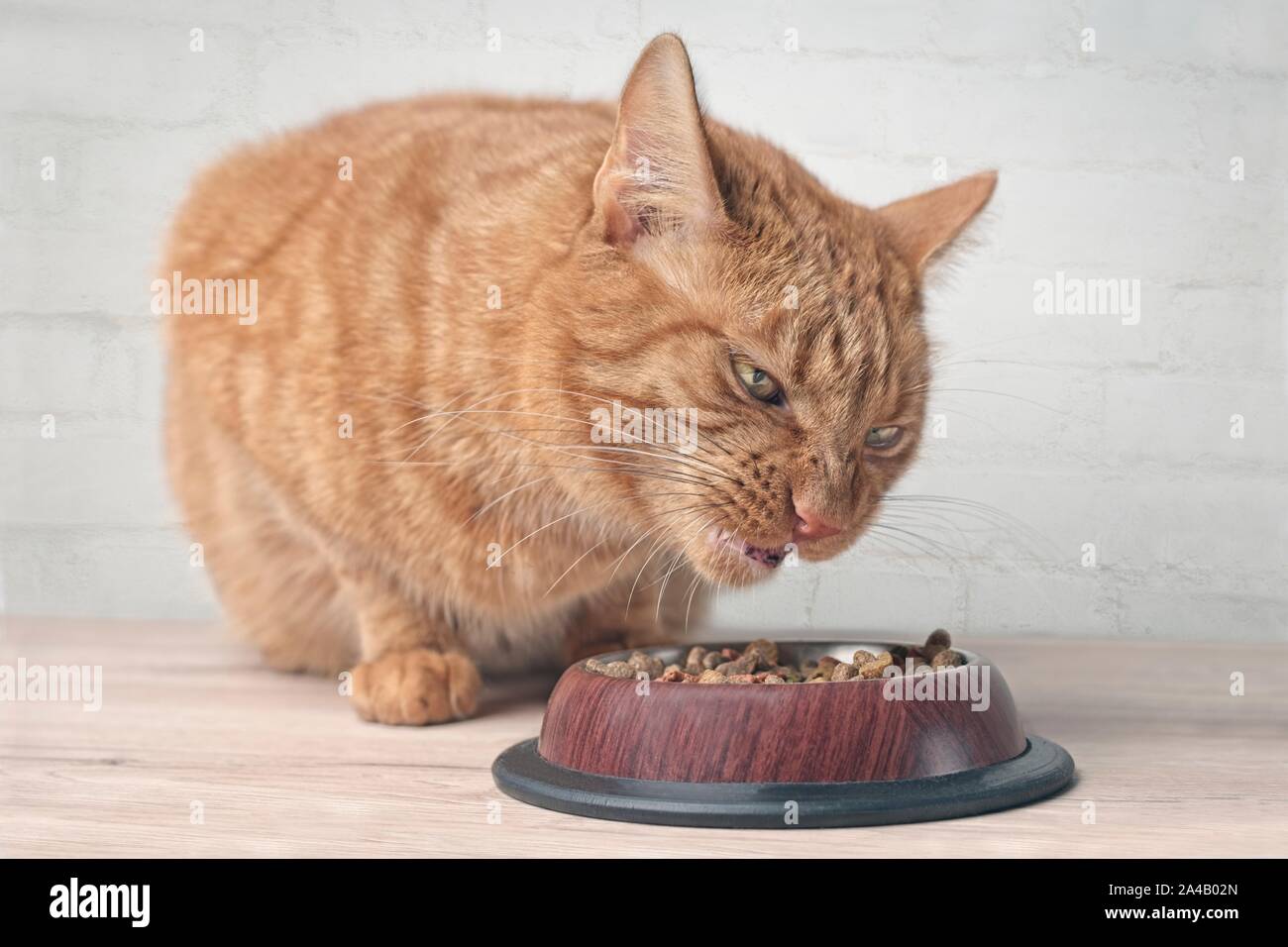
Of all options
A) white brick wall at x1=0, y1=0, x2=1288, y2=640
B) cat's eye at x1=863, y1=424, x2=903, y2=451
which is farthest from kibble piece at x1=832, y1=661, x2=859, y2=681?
white brick wall at x1=0, y1=0, x2=1288, y2=640

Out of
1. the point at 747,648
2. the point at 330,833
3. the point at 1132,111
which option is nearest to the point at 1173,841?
the point at 747,648

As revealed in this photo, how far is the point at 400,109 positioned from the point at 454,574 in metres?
0.67

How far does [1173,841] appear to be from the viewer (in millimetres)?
1048

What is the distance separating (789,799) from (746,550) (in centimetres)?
28

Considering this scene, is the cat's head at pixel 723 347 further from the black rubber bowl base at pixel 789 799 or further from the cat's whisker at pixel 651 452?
the black rubber bowl base at pixel 789 799

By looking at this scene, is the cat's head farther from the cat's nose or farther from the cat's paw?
the cat's paw

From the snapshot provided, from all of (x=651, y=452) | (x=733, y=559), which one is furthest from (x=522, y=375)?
(x=733, y=559)

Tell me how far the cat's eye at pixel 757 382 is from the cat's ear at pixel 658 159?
140mm

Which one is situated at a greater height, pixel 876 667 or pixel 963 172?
pixel 963 172

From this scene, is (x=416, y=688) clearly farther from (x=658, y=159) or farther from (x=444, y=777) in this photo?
(x=658, y=159)

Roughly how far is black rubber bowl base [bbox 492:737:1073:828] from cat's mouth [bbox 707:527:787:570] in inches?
9.9

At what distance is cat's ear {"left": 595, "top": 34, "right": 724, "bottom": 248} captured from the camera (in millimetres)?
1197

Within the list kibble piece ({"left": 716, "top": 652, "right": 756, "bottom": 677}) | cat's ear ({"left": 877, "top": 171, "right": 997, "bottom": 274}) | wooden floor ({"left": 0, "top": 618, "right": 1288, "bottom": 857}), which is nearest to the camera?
wooden floor ({"left": 0, "top": 618, "right": 1288, "bottom": 857})

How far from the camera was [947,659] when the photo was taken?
4.16 feet
